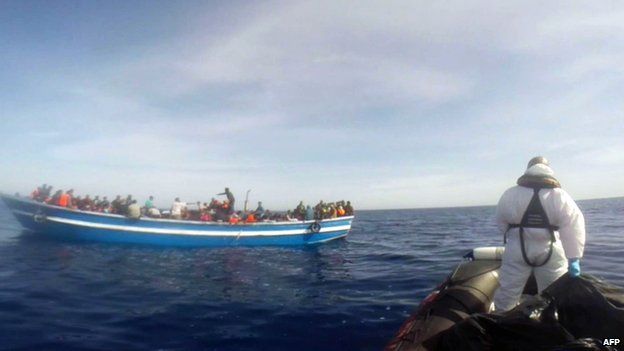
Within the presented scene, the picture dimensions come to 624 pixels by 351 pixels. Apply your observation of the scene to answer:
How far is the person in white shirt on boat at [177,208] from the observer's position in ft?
70.0

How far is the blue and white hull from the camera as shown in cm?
1905

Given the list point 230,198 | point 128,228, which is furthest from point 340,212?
point 128,228

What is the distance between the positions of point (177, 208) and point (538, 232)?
2084cm

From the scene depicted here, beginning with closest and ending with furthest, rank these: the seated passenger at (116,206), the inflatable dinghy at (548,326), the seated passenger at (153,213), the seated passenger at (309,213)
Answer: the inflatable dinghy at (548,326)
the seated passenger at (116,206)
the seated passenger at (153,213)
the seated passenger at (309,213)

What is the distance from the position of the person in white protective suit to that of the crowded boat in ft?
61.8

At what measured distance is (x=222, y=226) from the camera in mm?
21328

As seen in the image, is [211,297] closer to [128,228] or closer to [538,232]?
[538,232]

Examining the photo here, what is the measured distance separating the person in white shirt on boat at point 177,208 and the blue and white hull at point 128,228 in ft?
4.10

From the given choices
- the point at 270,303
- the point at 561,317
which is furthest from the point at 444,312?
the point at 270,303

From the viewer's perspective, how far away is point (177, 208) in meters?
21.8

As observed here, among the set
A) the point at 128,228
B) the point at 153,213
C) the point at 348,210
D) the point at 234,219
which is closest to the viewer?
the point at 128,228


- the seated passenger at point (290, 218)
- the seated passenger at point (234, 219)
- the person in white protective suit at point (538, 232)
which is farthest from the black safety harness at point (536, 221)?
the seated passenger at point (290, 218)

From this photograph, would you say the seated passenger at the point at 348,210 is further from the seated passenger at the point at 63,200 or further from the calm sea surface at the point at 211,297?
the seated passenger at the point at 63,200

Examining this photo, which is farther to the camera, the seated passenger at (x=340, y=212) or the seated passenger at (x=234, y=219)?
the seated passenger at (x=340, y=212)
